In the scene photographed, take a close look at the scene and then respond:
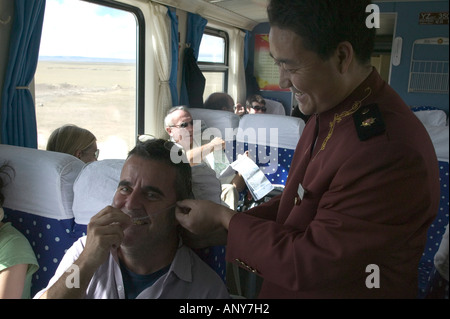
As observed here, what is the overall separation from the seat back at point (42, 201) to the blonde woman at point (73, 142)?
581 millimetres

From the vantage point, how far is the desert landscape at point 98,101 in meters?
3.50

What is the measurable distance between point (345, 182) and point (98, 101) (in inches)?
180

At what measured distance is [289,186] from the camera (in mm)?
1146

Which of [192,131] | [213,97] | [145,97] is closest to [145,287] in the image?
[192,131]

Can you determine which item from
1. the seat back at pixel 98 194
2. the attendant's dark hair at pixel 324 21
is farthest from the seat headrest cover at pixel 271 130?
the attendant's dark hair at pixel 324 21

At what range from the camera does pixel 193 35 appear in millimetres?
5043

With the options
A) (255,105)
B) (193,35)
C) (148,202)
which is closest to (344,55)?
(148,202)

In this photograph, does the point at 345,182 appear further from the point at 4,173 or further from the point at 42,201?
the point at 4,173

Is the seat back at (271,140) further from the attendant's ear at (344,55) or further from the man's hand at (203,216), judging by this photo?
the attendant's ear at (344,55)

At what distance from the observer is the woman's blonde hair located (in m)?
2.36
